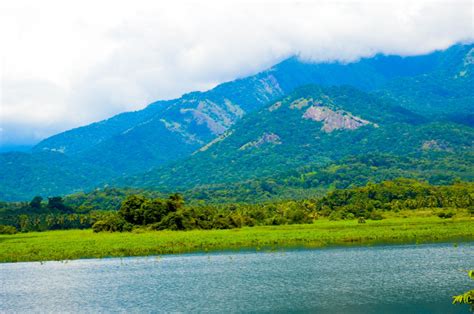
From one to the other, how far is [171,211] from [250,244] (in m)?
38.7

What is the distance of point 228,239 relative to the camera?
115500 mm

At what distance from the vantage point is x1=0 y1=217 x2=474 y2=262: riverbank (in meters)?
105

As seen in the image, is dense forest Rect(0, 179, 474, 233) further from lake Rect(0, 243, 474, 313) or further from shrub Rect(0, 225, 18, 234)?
lake Rect(0, 243, 474, 313)

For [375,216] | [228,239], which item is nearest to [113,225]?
[228,239]

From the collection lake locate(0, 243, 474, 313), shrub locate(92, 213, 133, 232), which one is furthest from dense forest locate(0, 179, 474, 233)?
lake locate(0, 243, 474, 313)

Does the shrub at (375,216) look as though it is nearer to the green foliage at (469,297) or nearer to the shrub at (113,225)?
the shrub at (113,225)

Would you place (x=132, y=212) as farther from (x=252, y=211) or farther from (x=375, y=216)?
(x=375, y=216)

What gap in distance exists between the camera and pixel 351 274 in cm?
6900

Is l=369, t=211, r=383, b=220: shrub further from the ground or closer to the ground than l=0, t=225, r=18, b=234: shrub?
closer to the ground

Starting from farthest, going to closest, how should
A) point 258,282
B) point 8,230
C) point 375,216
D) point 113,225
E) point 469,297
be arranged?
point 8,230 → point 375,216 → point 113,225 → point 258,282 → point 469,297

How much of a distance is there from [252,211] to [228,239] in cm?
4327

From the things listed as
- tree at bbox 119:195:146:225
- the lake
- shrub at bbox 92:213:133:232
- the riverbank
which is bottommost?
the lake

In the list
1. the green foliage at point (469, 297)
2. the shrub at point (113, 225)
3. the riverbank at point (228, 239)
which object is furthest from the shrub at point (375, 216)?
the green foliage at point (469, 297)

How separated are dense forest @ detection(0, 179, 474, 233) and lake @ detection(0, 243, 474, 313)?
43890mm
